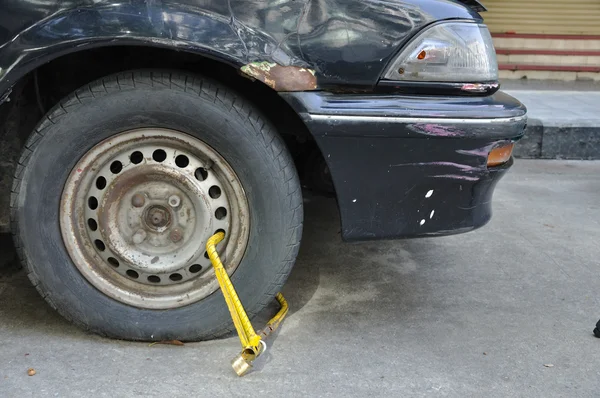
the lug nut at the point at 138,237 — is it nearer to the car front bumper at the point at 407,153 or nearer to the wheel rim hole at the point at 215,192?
the wheel rim hole at the point at 215,192

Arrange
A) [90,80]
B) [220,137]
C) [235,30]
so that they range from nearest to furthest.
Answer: [235,30], [220,137], [90,80]

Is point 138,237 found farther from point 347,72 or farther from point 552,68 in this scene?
point 552,68

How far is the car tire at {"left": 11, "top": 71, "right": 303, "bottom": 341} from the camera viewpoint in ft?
8.51

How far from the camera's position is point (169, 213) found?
2719 millimetres

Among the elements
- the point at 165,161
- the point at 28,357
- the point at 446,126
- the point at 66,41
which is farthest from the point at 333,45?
→ the point at 28,357

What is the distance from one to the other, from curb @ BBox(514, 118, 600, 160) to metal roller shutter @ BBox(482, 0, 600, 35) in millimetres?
3077

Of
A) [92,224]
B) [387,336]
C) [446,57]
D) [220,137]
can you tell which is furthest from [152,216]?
[446,57]

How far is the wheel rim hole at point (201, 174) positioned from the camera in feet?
8.79

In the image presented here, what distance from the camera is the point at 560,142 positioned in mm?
6402

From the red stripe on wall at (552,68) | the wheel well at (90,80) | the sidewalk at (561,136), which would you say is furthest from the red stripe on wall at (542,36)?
the wheel well at (90,80)

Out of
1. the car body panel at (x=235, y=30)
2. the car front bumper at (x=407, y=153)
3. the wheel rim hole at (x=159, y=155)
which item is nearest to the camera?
the car body panel at (x=235, y=30)

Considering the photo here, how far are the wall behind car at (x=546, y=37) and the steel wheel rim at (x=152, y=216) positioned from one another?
720 centimetres

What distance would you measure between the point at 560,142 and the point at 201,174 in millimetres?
4474

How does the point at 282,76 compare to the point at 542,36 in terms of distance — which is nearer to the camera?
the point at 282,76
